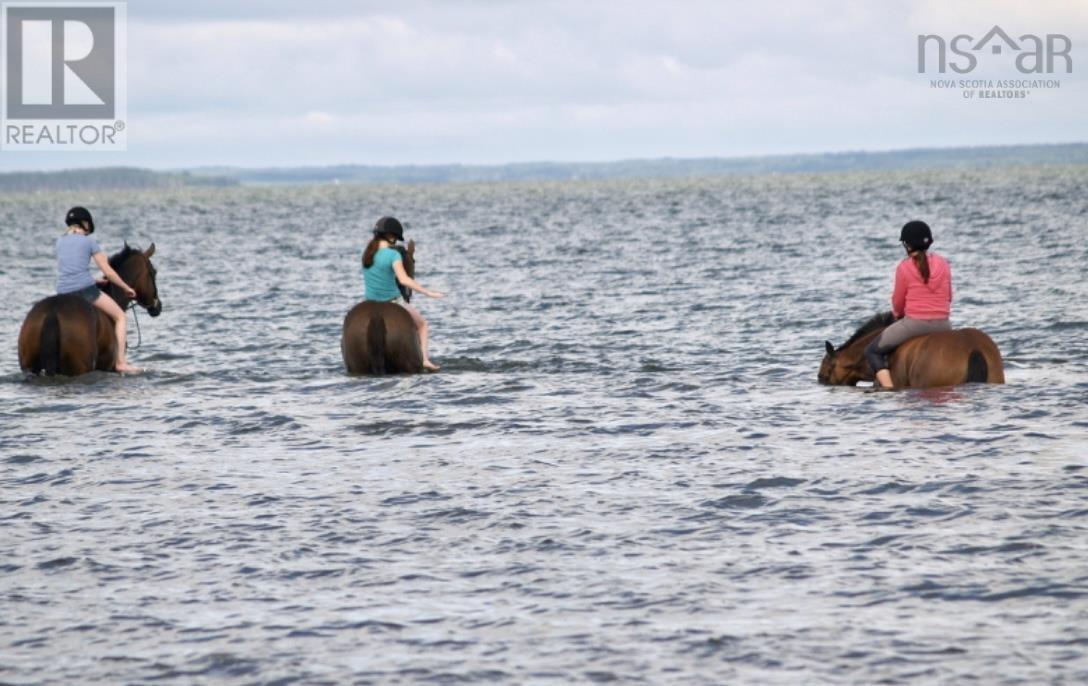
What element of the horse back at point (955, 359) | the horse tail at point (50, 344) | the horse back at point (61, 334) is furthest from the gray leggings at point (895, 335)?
the horse tail at point (50, 344)

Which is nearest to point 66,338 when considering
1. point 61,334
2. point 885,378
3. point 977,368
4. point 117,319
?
point 61,334

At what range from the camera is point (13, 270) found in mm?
53250

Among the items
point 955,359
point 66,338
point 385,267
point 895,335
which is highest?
point 385,267

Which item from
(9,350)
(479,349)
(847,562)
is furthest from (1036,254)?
(847,562)

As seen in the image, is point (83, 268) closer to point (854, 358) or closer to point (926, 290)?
point (854, 358)

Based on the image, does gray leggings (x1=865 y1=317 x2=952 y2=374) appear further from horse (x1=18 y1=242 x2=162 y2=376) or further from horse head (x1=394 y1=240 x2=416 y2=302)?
horse (x1=18 y1=242 x2=162 y2=376)

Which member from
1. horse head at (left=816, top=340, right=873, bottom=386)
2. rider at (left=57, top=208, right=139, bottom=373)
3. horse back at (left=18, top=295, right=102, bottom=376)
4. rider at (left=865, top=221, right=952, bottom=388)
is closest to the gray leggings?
rider at (left=865, top=221, right=952, bottom=388)

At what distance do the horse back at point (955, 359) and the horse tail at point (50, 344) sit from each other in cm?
1064

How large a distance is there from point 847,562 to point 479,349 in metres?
15.6

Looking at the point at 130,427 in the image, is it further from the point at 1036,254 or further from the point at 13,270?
the point at 13,270

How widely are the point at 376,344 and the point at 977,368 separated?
7518mm

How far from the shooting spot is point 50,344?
19.7 m

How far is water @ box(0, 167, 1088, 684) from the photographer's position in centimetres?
865

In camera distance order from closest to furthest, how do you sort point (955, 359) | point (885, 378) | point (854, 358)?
point (955, 359), point (885, 378), point (854, 358)
